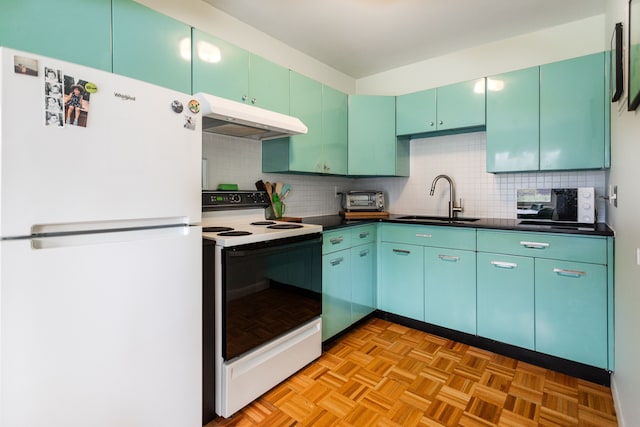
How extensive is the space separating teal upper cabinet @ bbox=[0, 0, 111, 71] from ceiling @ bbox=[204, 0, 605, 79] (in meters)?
1.00

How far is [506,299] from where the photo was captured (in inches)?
89.7

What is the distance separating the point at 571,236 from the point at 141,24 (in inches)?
107

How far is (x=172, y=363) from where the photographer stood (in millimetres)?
1401

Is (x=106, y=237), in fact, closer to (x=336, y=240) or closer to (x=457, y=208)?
(x=336, y=240)

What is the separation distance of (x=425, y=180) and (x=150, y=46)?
257 centimetres

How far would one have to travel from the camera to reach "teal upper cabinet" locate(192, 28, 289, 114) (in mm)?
1890

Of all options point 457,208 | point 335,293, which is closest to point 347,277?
point 335,293

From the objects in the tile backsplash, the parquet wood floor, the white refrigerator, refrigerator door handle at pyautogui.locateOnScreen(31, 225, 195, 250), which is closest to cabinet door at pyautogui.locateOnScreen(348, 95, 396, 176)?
the tile backsplash

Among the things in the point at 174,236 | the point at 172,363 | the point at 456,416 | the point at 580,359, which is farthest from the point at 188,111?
the point at 580,359

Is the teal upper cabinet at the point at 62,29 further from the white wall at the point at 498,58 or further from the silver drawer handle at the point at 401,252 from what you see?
the white wall at the point at 498,58

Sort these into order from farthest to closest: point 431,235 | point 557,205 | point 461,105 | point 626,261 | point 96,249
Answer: point 461,105 → point 431,235 → point 557,205 → point 626,261 → point 96,249

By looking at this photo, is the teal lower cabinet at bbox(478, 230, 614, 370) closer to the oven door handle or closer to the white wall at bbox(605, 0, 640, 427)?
the white wall at bbox(605, 0, 640, 427)

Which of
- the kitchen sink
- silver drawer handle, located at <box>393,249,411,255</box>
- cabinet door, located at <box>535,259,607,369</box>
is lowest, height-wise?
cabinet door, located at <box>535,259,607,369</box>

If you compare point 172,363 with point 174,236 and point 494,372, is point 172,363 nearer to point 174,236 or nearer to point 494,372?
point 174,236
